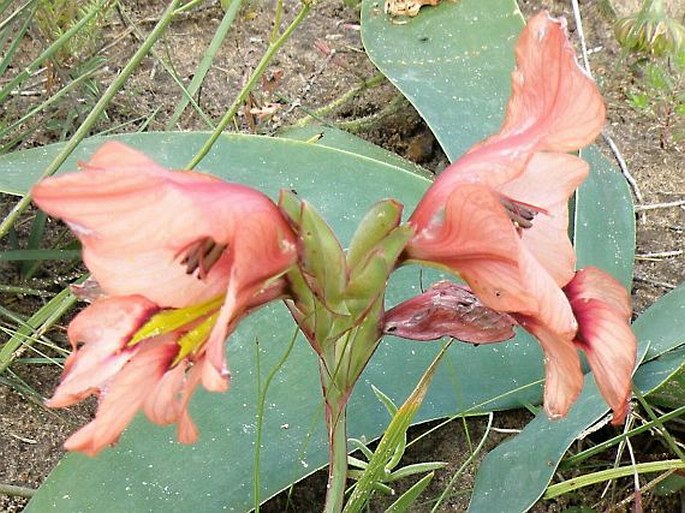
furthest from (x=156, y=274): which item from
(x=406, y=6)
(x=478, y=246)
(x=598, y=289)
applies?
(x=406, y=6)

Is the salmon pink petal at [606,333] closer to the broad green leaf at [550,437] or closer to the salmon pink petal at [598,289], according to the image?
the salmon pink petal at [598,289]

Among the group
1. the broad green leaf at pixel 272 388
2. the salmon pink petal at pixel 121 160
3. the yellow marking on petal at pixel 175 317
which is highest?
the salmon pink petal at pixel 121 160

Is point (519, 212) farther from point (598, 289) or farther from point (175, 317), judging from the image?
point (175, 317)

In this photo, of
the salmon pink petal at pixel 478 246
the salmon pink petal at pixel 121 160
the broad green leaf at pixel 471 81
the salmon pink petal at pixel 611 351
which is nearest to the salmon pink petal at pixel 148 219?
the salmon pink petal at pixel 121 160

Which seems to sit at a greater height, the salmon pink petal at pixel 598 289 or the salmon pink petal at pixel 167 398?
the salmon pink petal at pixel 167 398

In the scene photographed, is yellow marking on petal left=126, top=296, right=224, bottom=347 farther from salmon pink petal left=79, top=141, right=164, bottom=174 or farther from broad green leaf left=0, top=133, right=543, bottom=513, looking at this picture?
broad green leaf left=0, top=133, right=543, bottom=513

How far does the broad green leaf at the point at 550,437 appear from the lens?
792 millimetres

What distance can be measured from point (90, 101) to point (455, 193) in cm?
97

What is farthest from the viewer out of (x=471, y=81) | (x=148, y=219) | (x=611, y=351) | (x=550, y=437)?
(x=471, y=81)

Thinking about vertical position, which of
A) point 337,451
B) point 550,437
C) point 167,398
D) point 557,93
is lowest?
point 550,437

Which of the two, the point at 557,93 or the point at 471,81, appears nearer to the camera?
the point at 557,93

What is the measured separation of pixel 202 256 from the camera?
1.60 feet

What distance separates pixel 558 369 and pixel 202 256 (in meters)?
0.24

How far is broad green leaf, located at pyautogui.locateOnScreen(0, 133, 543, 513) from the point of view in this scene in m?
0.81
